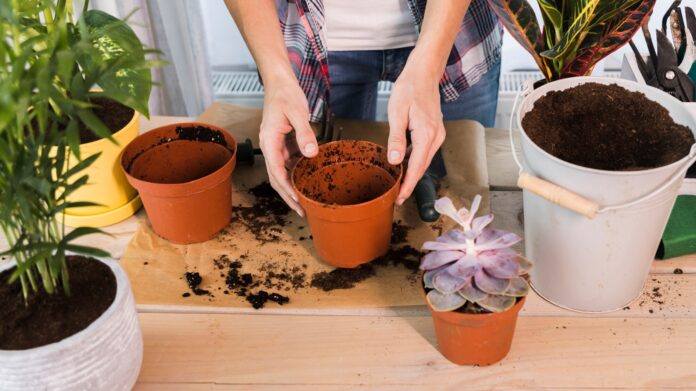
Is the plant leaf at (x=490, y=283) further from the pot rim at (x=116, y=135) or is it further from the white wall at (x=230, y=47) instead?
the white wall at (x=230, y=47)

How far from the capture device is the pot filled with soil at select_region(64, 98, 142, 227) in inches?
38.8

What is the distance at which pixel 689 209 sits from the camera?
0.94 m

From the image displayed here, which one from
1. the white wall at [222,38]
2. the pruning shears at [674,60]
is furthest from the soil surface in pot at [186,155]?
the white wall at [222,38]

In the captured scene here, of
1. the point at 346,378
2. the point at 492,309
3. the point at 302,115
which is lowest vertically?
the point at 346,378

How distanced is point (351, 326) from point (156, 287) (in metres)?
0.29

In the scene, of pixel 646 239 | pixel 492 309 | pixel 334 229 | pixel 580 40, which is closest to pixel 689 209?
pixel 646 239

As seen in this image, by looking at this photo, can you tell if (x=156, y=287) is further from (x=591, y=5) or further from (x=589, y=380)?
(x=591, y=5)

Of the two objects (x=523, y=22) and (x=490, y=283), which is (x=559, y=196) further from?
(x=523, y=22)

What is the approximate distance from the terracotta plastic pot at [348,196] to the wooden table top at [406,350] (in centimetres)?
10

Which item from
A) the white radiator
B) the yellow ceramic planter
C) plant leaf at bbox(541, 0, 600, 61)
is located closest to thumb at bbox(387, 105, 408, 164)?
plant leaf at bbox(541, 0, 600, 61)

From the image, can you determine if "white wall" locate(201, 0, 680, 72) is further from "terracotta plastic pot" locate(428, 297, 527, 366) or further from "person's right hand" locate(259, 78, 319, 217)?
"terracotta plastic pot" locate(428, 297, 527, 366)

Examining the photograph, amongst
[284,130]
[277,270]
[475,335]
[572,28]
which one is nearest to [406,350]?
[475,335]

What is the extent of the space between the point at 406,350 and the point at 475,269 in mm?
158

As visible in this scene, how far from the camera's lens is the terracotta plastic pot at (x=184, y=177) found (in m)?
0.94
